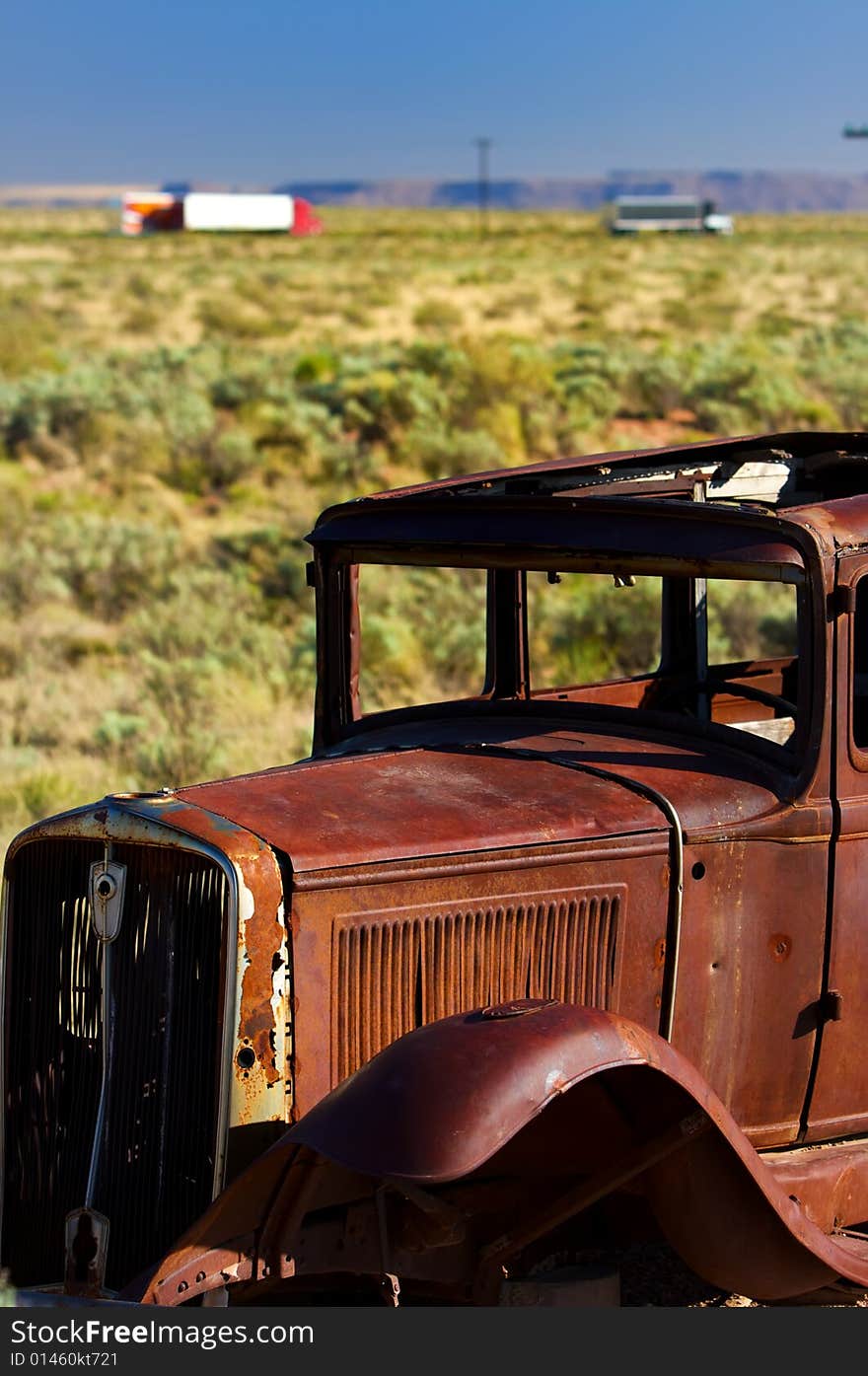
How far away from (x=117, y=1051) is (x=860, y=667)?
99.4 inches

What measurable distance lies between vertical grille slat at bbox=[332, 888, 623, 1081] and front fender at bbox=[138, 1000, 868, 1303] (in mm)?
273

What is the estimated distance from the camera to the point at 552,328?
28812mm

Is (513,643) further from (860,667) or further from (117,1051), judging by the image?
(117,1051)

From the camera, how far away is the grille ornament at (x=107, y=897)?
389 cm

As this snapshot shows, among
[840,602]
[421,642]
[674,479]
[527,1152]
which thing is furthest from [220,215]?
[527,1152]

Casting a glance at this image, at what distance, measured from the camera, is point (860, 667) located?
5215mm

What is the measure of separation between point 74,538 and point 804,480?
33.0 ft

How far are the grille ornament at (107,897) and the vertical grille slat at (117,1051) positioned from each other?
0.05ft

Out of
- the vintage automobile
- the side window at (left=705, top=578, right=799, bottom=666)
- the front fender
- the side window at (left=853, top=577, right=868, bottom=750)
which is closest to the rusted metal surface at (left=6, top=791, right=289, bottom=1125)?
the vintage automobile

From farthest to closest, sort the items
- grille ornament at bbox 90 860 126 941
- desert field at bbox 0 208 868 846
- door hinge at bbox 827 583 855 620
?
desert field at bbox 0 208 868 846, door hinge at bbox 827 583 855 620, grille ornament at bbox 90 860 126 941

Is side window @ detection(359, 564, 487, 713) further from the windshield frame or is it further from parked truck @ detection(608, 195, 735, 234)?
parked truck @ detection(608, 195, 735, 234)

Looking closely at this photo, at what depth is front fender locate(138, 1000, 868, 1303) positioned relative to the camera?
341 cm

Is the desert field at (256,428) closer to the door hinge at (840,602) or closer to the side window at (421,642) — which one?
the side window at (421,642)

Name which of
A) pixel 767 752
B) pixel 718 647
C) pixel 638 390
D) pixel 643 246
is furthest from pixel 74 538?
pixel 643 246
